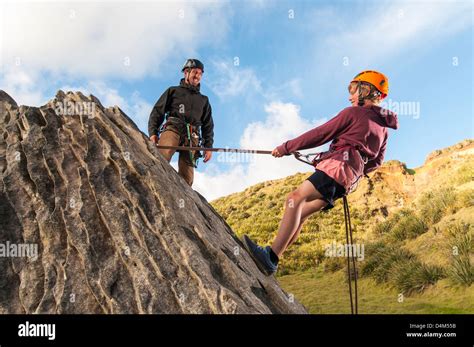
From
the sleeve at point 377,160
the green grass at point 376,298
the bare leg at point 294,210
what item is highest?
the sleeve at point 377,160

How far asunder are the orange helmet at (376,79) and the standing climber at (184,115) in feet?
12.2

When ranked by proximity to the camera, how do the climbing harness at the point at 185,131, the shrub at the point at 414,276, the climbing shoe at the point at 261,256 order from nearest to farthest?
the climbing shoe at the point at 261,256, the climbing harness at the point at 185,131, the shrub at the point at 414,276

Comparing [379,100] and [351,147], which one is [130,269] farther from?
[379,100]

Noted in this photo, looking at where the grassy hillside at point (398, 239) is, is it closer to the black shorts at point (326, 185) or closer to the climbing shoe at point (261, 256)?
the climbing shoe at point (261, 256)

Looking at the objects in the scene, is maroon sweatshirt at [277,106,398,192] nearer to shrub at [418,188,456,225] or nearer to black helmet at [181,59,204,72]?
black helmet at [181,59,204,72]

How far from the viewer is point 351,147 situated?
20.3 ft

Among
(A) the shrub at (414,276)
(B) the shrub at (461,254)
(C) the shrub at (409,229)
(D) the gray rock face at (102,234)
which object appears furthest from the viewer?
(C) the shrub at (409,229)

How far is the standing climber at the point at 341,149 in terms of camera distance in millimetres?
6164

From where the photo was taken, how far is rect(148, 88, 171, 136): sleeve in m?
9.05

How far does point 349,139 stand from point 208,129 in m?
4.29

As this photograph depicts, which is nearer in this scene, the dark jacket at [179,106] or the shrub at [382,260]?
the dark jacket at [179,106]

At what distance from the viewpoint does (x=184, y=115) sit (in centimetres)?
905

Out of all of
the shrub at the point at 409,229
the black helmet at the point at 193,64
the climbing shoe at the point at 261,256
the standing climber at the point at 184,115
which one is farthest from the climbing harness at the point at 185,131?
the shrub at the point at 409,229
